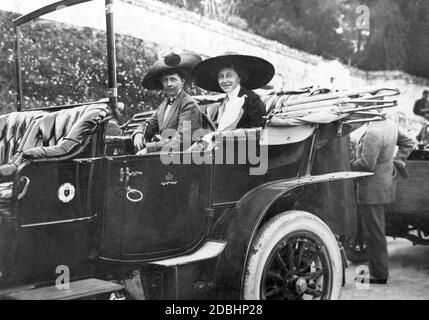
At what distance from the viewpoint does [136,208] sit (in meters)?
2.40

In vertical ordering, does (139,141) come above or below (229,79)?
below

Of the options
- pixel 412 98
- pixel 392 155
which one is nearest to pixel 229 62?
pixel 392 155

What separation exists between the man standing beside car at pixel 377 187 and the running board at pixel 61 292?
7.83 feet

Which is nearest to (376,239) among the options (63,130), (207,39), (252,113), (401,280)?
(401,280)

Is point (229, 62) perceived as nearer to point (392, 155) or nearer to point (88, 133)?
point (88, 133)

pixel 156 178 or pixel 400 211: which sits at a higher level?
pixel 156 178

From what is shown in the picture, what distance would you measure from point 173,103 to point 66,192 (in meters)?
1.13

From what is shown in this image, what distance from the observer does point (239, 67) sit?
323cm

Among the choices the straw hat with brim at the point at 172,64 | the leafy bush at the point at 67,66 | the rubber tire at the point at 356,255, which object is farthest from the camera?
the rubber tire at the point at 356,255

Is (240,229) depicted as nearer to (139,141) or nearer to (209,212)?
(209,212)

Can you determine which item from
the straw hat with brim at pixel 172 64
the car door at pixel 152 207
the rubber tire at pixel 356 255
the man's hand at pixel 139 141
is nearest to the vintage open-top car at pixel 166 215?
the car door at pixel 152 207

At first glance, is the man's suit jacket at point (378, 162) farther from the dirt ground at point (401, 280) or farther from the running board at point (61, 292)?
the running board at point (61, 292)

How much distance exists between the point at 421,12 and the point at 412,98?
4.40m

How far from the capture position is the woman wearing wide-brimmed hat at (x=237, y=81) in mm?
3100
